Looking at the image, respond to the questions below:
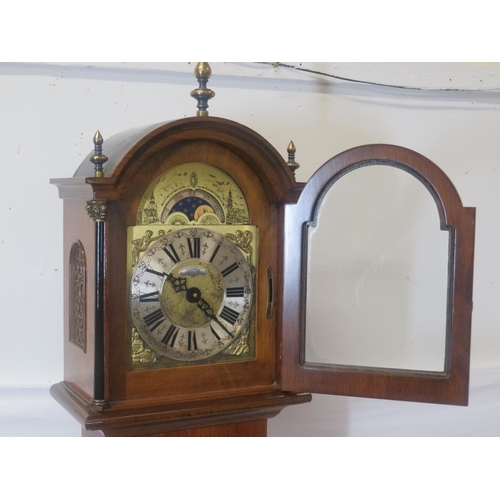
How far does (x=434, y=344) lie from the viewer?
1537 millimetres

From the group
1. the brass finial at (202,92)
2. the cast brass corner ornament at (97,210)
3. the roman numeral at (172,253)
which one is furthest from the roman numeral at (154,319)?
the brass finial at (202,92)

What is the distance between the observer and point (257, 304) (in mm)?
1604

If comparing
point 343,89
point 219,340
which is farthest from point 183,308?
point 343,89

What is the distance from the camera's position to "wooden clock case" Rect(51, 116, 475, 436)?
1.46 metres

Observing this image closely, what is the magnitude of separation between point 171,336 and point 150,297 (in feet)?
0.33

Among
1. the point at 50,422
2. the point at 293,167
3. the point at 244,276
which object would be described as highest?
the point at 293,167

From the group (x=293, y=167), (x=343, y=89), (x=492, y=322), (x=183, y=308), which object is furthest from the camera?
(x=492, y=322)

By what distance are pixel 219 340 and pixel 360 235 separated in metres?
0.39

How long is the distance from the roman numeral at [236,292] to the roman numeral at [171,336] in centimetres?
14

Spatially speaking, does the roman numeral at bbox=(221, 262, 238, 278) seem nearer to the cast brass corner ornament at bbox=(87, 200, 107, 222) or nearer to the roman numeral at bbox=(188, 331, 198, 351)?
the roman numeral at bbox=(188, 331, 198, 351)

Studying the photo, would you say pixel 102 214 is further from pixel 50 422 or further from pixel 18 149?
pixel 50 422

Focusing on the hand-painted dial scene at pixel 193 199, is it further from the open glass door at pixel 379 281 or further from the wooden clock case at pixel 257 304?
the open glass door at pixel 379 281

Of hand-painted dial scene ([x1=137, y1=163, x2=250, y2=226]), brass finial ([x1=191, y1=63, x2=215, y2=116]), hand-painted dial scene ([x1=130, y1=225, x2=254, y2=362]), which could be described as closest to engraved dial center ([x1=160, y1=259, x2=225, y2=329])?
hand-painted dial scene ([x1=130, y1=225, x2=254, y2=362])

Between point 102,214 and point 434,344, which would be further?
point 434,344
